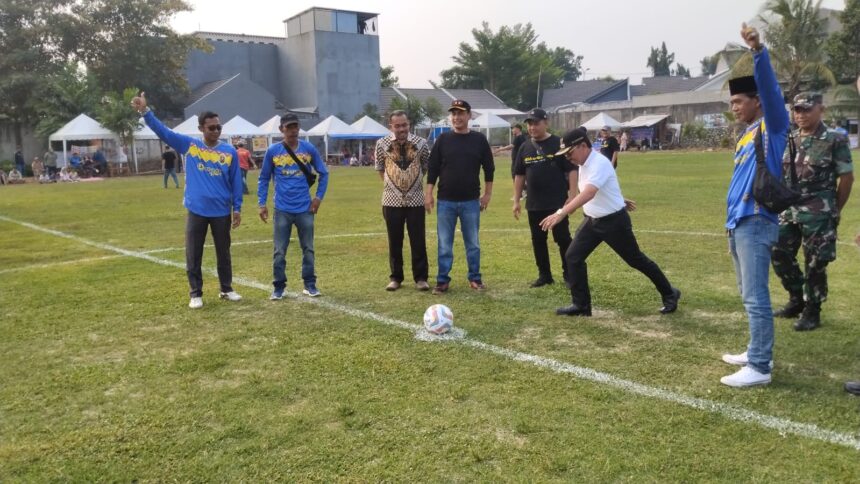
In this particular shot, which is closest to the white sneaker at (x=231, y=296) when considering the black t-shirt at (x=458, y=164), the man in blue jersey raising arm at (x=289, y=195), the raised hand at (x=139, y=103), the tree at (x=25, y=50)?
the man in blue jersey raising arm at (x=289, y=195)

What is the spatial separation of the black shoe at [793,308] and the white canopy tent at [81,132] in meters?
34.0

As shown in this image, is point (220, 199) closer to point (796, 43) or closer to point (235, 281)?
point (235, 281)

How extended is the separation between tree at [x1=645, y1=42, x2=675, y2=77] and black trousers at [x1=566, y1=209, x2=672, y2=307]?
12894cm

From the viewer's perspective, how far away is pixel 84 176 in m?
34.2

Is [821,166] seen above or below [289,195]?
above

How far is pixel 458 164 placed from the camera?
7.17 m

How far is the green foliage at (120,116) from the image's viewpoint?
34000mm

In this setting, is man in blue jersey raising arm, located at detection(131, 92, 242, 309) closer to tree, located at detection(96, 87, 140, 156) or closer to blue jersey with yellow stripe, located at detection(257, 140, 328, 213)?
blue jersey with yellow stripe, located at detection(257, 140, 328, 213)

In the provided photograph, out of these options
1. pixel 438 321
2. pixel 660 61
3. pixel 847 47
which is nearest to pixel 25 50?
pixel 438 321

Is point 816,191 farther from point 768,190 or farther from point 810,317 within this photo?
point 768,190

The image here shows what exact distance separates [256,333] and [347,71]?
159ft

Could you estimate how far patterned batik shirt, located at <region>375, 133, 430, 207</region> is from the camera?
285 inches

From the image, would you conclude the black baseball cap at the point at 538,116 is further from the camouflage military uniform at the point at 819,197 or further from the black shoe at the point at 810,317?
the black shoe at the point at 810,317

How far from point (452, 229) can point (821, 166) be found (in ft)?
11.7
